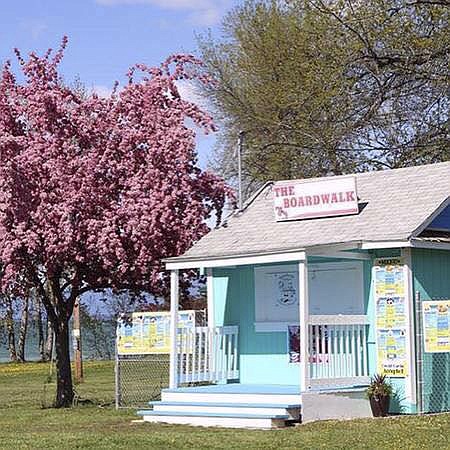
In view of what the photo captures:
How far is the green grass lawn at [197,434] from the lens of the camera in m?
14.8

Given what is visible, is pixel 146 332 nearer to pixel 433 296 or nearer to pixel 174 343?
pixel 174 343

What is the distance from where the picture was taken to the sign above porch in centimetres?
1980

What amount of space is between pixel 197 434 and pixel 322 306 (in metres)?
4.42

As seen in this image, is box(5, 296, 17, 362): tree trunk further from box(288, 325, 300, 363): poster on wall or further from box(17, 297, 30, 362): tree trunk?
box(288, 325, 300, 363): poster on wall

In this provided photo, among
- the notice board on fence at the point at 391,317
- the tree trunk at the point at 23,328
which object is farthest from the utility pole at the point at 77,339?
the tree trunk at the point at 23,328

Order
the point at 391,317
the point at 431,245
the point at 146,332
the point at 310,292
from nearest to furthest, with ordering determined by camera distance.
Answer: the point at 431,245, the point at 391,317, the point at 310,292, the point at 146,332

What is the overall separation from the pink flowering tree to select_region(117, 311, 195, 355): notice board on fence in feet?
3.03

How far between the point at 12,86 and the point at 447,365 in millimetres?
10520

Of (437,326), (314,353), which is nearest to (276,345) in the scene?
(314,353)

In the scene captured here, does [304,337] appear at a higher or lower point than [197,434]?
higher

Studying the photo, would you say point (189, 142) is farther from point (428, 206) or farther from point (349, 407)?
point (349, 407)

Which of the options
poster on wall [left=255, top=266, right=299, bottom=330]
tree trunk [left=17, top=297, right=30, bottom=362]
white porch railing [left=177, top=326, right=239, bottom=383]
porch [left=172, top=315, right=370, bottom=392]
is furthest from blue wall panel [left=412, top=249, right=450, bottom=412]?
tree trunk [left=17, top=297, right=30, bottom=362]

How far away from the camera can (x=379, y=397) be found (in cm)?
1797

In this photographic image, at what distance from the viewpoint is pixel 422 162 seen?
3269cm
